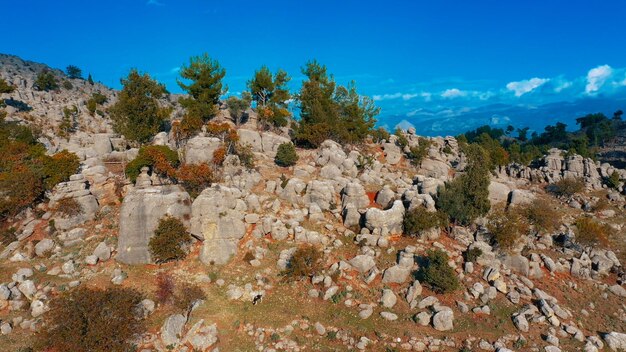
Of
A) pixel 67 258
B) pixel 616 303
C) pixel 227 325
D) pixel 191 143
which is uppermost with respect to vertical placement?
pixel 191 143

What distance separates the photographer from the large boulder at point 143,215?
31047mm

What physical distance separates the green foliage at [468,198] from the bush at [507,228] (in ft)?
5.95

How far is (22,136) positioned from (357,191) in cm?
5375

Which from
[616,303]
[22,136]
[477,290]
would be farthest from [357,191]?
[22,136]

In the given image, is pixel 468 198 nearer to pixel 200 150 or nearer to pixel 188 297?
pixel 188 297

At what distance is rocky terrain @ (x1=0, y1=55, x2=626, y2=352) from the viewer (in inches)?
971

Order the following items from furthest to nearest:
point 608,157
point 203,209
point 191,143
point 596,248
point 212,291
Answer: point 608,157 → point 191,143 → point 596,248 → point 203,209 → point 212,291

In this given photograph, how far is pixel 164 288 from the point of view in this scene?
28.0 meters

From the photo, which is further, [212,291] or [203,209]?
[203,209]

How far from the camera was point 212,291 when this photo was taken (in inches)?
1110

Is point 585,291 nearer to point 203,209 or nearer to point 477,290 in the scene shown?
point 477,290

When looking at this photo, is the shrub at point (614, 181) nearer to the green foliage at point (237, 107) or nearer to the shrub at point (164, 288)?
the green foliage at point (237, 107)

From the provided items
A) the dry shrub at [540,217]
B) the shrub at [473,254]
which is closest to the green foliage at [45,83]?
the shrub at [473,254]

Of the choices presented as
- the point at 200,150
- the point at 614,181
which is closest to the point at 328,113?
the point at 200,150
